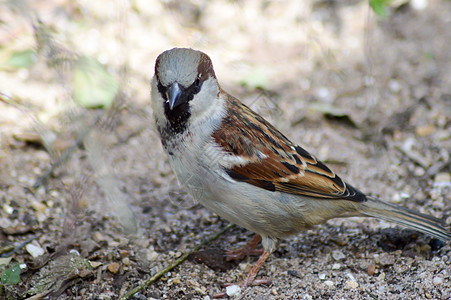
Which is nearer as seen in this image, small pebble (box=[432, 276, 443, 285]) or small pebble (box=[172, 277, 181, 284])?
small pebble (box=[432, 276, 443, 285])

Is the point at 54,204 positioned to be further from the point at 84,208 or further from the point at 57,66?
the point at 57,66

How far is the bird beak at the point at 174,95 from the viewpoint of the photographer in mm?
3086

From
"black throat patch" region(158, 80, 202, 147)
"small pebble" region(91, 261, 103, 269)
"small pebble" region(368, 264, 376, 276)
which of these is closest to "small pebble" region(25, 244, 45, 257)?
"small pebble" region(91, 261, 103, 269)

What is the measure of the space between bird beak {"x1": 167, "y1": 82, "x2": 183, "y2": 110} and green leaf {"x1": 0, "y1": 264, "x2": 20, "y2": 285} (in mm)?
1344

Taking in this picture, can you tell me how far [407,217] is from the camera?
352 cm

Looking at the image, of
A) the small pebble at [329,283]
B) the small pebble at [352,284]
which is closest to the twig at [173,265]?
the small pebble at [329,283]

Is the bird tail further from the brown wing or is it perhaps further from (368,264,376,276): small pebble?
(368,264,376,276): small pebble

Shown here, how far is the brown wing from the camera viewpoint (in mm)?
3391

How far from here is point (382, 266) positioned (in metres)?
3.52

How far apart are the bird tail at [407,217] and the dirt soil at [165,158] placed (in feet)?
0.52

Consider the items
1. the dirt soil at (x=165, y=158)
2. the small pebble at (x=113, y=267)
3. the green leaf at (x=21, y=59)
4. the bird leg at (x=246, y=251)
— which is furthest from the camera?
the green leaf at (x=21, y=59)

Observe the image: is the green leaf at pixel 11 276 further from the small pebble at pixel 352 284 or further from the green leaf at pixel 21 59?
the green leaf at pixel 21 59

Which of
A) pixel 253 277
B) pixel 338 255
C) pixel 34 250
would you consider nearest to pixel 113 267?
pixel 34 250

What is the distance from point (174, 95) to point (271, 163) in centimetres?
83
